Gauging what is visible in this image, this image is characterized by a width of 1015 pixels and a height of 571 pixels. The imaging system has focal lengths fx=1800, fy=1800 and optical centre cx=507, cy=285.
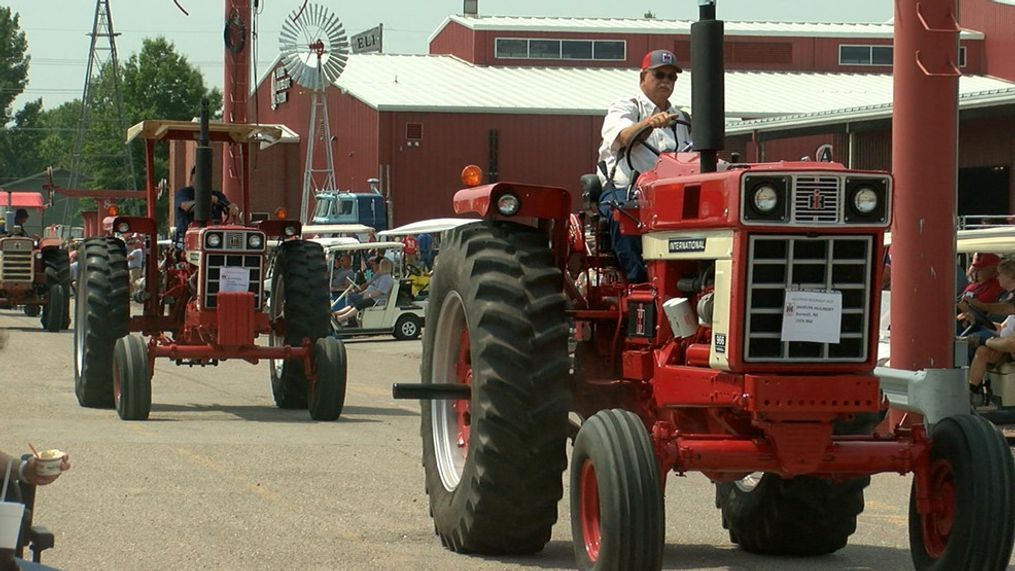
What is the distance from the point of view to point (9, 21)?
116 meters

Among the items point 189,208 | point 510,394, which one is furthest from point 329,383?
point 510,394

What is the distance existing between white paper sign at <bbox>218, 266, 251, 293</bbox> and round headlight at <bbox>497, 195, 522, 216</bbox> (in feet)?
25.7

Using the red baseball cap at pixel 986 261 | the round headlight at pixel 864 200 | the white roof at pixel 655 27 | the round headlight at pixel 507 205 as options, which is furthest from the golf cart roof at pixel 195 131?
the white roof at pixel 655 27

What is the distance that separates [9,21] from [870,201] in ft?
381

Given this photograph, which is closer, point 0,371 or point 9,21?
point 0,371

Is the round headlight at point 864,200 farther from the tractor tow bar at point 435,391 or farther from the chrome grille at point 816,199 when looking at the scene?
the tractor tow bar at point 435,391

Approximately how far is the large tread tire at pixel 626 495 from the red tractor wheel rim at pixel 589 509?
0.45 ft

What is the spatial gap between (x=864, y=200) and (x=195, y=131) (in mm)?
10370

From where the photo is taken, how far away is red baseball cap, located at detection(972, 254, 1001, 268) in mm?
15606

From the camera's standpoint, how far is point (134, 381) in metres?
13.9

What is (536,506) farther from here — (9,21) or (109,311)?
(9,21)

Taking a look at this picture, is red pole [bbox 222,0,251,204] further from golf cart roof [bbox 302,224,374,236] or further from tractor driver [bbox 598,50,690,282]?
tractor driver [bbox 598,50,690,282]

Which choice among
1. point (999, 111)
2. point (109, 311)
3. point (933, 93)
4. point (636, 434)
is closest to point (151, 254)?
point (109, 311)

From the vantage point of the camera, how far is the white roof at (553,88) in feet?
164
